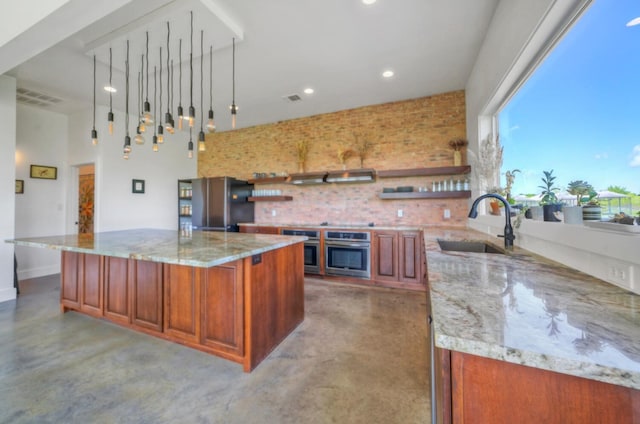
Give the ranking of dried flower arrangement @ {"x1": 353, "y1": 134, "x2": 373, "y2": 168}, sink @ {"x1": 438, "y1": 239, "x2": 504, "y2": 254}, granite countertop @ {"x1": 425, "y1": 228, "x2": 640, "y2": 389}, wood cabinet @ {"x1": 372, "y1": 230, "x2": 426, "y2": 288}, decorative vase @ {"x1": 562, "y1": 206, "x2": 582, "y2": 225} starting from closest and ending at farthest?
granite countertop @ {"x1": 425, "y1": 228, "x2": 640, "y2": 389} → decorative vase @ {"x1": 562, "y1": 206, "x2": 582, "y2": 225} → sink @ {"x1": 438, "y1": 239, "x2": 504, "y2": 254} → wood cabinet @ {"x1": 372, "y1": 230, "x2": 426, "y2": 288} → dried flower arrangement @ {"x1": 353, "y1": 134, "x2": 373, "y2": 168}

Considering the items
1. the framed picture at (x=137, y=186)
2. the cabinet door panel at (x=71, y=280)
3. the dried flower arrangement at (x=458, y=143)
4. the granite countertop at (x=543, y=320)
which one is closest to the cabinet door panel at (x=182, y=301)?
the cabinet door panel at (x=71, y=280)

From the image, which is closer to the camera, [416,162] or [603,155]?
[603,155]

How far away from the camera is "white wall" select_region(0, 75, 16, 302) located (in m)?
3.43

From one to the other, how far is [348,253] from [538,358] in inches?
144

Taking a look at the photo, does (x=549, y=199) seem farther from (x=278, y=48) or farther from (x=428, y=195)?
(x=278, y=48)

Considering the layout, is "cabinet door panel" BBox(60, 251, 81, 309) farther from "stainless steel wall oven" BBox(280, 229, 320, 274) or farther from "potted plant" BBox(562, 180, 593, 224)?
"potted plant" BBox(562, 180, 593, 224)

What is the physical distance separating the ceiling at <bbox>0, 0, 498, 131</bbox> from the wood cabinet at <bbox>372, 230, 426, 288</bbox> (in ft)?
7.68

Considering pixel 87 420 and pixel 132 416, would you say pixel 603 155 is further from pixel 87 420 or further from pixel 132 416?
pixel 87 420

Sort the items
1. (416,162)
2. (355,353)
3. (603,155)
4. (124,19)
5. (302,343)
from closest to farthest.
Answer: (603,155), (355,353), (302,343), (124,19), (416,162)

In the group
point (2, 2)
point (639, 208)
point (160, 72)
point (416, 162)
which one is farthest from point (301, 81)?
point (639, 208)

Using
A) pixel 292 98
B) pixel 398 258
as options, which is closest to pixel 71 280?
pixel 292 98

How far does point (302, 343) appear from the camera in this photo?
2348mm

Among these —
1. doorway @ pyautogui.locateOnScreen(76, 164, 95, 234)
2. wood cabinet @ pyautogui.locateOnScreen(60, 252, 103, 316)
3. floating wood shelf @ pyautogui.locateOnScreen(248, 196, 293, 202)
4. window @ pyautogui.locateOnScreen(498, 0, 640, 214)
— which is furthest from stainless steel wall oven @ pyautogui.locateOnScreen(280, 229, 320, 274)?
doorway @ pyautogui.locateOnScreen(76, 164, 95, 234)

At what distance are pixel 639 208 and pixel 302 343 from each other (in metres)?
Answer: 2.32
